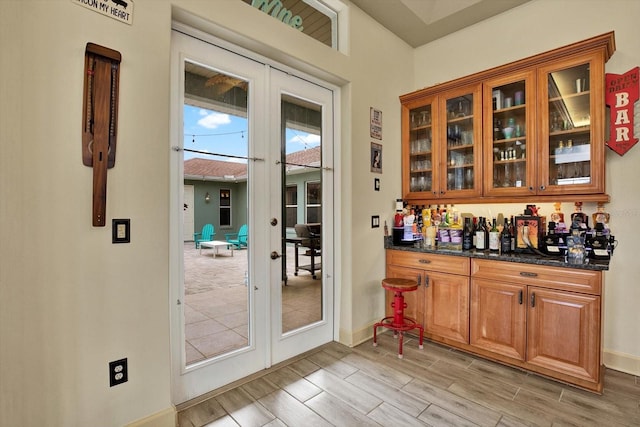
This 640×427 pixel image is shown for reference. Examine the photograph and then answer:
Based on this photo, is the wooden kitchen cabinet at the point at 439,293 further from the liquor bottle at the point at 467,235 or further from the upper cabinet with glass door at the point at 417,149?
the upper cabinet with glass door at the point at 417,149

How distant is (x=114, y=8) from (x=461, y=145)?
305 centimetres

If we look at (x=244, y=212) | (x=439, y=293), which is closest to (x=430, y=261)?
(x=439, y=293)

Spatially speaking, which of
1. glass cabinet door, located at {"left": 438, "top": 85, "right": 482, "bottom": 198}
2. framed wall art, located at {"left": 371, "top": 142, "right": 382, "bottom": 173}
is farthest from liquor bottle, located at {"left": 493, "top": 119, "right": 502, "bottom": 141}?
framed wall art, located at {"left": 371, "top": 142, "right": 382, "bottom": 173}

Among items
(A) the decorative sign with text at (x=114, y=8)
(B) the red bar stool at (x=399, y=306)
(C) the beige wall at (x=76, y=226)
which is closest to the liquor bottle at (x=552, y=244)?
(B) the red bar stool at (x=399, y=306)

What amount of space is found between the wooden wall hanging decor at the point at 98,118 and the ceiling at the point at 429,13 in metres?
2.38

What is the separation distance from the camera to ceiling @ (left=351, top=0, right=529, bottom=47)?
3.06m

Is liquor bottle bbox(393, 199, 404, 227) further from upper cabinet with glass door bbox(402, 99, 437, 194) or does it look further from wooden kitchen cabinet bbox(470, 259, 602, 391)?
wooden kitchen cabinet bbox(470, 259, 602, 391)

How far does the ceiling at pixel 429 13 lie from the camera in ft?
10.0

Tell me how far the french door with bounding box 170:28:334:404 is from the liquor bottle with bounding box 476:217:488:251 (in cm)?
143

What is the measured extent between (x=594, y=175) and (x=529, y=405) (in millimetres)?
1788

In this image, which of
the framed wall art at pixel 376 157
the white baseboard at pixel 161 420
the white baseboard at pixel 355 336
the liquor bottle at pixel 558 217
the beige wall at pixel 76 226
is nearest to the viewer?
the beige wall at pixel 76 226

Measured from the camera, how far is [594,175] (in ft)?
7.98

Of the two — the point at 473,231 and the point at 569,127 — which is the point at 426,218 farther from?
the point at 569,127

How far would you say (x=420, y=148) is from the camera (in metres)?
→ 3.55
